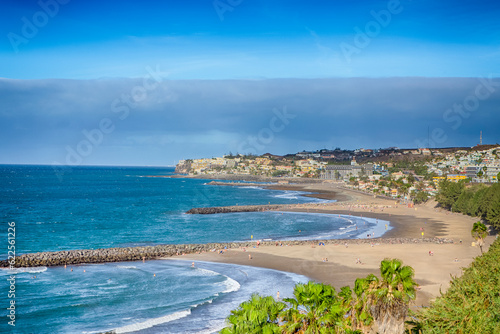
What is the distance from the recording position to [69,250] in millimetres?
43312

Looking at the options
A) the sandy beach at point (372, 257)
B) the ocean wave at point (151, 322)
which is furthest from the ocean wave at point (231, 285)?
the sandy beach at point (372, 257)

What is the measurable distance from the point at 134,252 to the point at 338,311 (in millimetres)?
33332

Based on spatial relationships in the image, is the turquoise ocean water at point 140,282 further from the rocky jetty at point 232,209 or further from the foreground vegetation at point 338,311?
the rocky jetty at point 232,209

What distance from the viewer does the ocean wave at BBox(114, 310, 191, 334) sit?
22.4 metres

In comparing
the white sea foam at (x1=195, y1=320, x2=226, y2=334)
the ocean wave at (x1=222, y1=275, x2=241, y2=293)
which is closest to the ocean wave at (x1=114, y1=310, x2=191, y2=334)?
the white sea foam at (x1=195, y1=320, x2=226, y2=334)

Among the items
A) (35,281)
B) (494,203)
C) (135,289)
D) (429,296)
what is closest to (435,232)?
(494,203)

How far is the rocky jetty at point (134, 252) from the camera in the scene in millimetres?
38000

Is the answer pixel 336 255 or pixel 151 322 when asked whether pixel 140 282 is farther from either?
pixel 336 255

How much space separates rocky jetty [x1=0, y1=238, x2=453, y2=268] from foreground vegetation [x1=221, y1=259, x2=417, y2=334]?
2988cm

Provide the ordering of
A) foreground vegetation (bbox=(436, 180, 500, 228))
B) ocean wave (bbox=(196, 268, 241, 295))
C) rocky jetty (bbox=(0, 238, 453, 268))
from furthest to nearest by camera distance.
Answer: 1. foreground vegetation (bbox=(436, 180, 500, 228))
2. rocky jetty (bbox=(0, 238, 453, 268))
3. ocean wave (bbox=(196, 268, 241, 295))

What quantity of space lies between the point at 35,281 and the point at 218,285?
13.3m

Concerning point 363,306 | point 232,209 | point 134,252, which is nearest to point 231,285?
point 134,252

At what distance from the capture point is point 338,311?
454 inches

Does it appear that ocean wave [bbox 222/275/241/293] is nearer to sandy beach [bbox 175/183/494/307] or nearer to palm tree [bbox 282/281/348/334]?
sandy beach [bbox 175/183/494/307]
